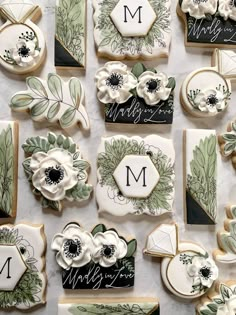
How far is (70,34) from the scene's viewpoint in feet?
3.58

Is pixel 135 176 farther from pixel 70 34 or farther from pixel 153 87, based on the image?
pixel 70 34

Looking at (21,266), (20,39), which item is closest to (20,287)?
(21,266)

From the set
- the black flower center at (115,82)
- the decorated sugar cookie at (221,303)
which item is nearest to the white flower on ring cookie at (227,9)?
the black flower center at (115,82)

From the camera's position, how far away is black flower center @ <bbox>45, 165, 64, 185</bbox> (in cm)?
104

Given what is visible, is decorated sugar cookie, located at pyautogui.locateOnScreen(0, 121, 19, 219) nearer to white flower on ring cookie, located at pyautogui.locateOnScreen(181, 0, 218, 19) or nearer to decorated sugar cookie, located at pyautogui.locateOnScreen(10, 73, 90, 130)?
decorated sugar cookie, located at pyautogui.locateOnScreen(10, 73, 90, 130)

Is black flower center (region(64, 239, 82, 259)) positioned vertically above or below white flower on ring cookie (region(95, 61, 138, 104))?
below

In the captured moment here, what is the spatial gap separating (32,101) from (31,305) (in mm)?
487

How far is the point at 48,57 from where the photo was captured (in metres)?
1.11

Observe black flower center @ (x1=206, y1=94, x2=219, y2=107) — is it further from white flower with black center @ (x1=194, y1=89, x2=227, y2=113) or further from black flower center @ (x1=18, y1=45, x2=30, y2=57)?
black flower center @ (x1=18, y1=45, x2=30, y2=57)

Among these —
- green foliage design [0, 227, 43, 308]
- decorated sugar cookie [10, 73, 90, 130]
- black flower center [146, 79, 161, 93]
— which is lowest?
green foliage design [0, 227, 43, 308]

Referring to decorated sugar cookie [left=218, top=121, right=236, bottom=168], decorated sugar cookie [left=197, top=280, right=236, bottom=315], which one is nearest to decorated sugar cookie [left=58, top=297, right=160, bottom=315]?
decorated sugar cookie [left=197, top=280, right=236, bottom=315]

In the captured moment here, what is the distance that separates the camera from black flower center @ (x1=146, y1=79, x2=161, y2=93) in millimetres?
1076

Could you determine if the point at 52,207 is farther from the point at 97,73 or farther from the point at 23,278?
the point at 97,73

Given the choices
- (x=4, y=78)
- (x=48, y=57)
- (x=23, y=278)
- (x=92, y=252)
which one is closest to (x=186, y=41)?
(x=48, y=57)
